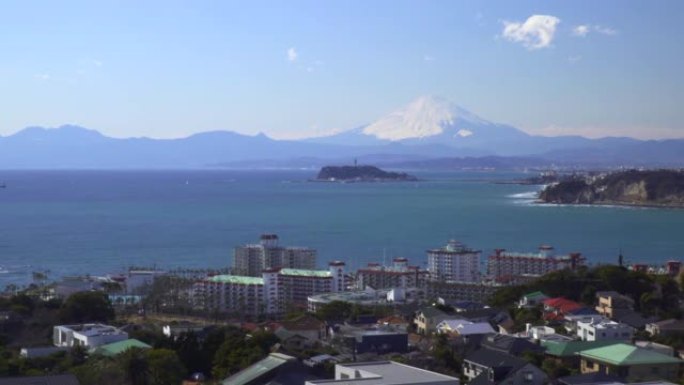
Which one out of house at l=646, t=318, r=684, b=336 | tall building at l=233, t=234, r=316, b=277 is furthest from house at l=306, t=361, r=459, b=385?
tall building at l=233, t=234, r=316, b=277

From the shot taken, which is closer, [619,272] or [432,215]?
[619,272]

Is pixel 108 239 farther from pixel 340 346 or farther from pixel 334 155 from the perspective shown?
pixel 334 155

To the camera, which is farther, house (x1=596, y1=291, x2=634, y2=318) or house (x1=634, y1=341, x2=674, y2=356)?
house (x1=596, y1=291, x2=634, y2=318)

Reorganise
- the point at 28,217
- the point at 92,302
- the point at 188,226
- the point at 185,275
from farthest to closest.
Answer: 1. the point at 28,217
2. the point at 188,226
3. the point at 185,275
4. the point at 92,302

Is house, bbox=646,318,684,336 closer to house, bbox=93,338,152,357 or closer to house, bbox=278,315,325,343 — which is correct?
house, bbox=278,315,325,343

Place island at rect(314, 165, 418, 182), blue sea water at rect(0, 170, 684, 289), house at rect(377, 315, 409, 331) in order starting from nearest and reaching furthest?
1. house at rect(377, 315, 409, 331)
2. blue sea water at rect(0, 170, 684, 289)
3. island at rect(314, 165, 418, 182)

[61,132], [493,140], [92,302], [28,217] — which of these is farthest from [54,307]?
[493,140]

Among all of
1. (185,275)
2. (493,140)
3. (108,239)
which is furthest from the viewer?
(493,140)
